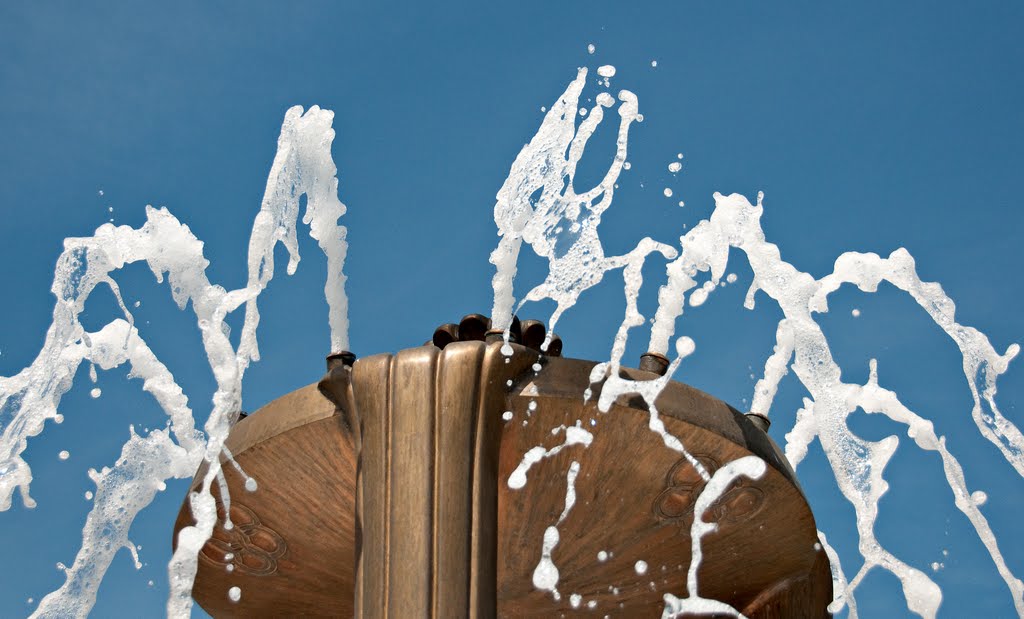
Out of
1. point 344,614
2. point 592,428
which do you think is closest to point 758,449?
point 592,428

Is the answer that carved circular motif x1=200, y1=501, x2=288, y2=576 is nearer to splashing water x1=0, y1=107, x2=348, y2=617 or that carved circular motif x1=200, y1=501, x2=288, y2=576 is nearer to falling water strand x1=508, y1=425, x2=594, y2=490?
splashing water x1=0, y1=107, x2=348, y2=617

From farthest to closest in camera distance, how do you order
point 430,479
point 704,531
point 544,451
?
point 704,531
point 544,451
point 430,479

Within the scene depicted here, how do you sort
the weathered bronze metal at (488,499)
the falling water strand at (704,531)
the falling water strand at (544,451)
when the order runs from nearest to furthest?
the weathered bronze metal at (488,499)
the falling water strand at (544,451)
the falling water strand at (704,531)

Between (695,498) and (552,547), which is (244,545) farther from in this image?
(695,498)

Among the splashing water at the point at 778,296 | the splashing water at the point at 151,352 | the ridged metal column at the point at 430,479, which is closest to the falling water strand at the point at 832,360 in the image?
the splashing water at the point at 778,296

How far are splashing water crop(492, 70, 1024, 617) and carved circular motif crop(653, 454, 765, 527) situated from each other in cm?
13

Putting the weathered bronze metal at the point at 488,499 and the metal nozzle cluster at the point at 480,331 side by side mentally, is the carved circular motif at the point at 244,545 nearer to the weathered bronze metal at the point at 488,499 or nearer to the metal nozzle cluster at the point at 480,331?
the weathered bronze metal at the point at 488,499

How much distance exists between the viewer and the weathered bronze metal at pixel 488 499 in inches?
187

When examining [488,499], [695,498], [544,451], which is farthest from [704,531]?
[488,499]

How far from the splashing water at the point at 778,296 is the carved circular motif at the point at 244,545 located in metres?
1.48

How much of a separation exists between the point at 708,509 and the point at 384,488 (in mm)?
1405

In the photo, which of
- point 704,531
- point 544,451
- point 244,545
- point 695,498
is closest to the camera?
point 544,451

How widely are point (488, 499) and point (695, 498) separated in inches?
37.7

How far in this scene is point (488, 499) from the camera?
4840mm
